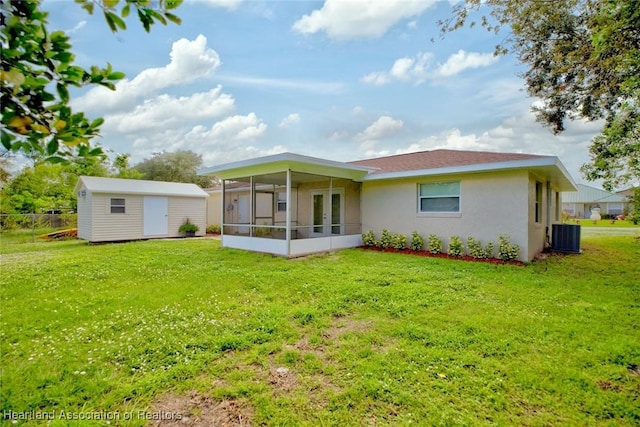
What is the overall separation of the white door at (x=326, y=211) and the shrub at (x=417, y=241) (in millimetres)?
2746

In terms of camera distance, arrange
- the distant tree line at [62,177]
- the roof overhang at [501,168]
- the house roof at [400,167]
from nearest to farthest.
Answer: the roof overhang at [501,168] → the house roof at [400,167] → the distant tree line at [62,177]

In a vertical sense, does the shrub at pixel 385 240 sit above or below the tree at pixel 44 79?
below

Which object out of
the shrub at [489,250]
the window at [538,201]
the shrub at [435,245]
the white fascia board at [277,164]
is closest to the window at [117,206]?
the white fascia board at [277,164]

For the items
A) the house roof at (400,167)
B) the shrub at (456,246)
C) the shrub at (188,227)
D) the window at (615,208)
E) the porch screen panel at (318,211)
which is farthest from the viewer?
the window at (615,208)

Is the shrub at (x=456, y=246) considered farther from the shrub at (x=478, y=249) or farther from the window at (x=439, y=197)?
the window at (x=439, y=197)

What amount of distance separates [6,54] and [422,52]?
10134 millimetres

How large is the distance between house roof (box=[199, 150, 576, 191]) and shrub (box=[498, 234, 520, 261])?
1.90 metres

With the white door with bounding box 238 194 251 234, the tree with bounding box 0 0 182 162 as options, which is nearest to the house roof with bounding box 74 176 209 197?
the white door with bounding box 238 194 251 234

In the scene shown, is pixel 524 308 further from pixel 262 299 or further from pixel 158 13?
pixel 158 13

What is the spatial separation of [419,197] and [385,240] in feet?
6.08

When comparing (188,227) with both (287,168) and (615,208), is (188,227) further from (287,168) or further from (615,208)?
(615,208)

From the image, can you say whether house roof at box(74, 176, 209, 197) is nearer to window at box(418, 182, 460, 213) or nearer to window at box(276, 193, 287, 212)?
window at box(276, 193, 287, 212)

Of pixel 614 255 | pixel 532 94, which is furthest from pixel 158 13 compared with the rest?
pixel 614 255

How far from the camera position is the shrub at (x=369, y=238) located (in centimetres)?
1127
